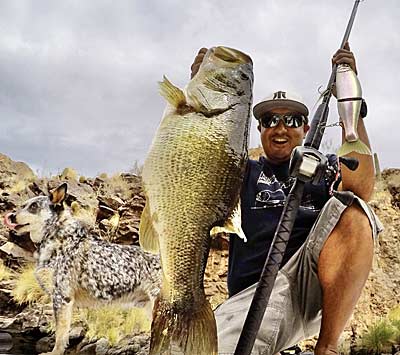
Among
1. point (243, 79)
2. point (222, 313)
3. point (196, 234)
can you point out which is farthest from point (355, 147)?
point (222, 313)

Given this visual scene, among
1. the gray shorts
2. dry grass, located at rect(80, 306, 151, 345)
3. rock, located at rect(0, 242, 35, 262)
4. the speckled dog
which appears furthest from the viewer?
rock, located at rect(0, 242, 35, 262)

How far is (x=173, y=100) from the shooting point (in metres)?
1.94

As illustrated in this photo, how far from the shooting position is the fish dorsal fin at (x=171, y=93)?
1.92 m

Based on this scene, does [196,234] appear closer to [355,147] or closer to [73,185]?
[355,147]

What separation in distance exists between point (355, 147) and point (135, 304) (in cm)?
423

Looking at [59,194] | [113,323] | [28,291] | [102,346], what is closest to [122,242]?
[113,323]

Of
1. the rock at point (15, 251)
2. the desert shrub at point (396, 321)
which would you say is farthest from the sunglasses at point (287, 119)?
the rock at point (15, 251)

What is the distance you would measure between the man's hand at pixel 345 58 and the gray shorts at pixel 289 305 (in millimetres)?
541

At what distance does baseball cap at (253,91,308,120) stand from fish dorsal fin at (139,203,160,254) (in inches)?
45.1

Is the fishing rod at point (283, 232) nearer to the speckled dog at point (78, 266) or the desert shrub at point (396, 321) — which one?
the speckled dog at point (78, 266)

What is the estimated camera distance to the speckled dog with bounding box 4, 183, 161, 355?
582cm

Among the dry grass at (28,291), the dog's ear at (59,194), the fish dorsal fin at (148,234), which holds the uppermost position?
the dog's ear at (59,194)

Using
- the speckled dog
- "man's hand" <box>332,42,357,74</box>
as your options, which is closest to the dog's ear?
the speckled dog

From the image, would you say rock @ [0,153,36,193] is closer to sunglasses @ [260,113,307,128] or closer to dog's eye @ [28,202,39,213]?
dog's eye @ [28,202,39,213]
